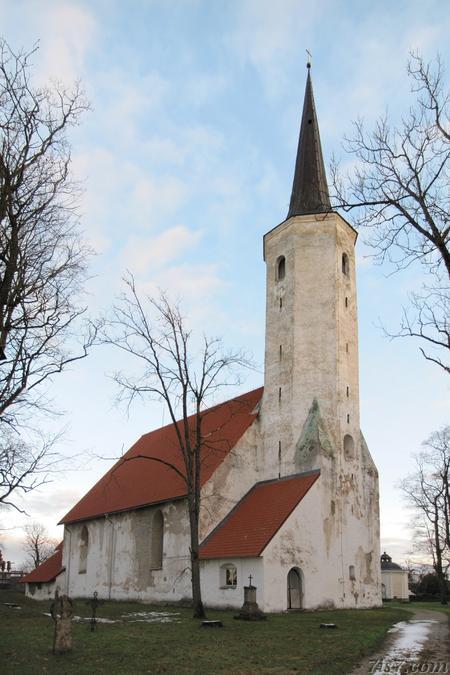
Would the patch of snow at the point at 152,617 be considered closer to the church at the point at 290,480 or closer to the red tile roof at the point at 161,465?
the church at the point at 290,480

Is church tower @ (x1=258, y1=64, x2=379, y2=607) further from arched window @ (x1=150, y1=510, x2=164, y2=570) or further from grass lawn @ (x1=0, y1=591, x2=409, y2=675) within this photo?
grass lawn @ (x1=0, y1=591, x2=409, y2=675)

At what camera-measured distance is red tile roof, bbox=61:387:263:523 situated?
88.9 ft

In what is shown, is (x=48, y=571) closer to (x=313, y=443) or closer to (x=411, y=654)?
(x=313, y=443)

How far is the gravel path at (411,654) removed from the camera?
9.93m

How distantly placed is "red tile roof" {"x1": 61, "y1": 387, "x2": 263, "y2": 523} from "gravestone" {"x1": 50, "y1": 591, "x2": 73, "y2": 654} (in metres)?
11.0

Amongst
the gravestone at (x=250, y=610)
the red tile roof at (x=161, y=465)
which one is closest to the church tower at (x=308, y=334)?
the red tile roof at (x=161, y=465)

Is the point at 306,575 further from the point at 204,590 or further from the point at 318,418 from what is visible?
the point at 318,418

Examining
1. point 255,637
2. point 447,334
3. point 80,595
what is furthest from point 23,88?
point 80,595

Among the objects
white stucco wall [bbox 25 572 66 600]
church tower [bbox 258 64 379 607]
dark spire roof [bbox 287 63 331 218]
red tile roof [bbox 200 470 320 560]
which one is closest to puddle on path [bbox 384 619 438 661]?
church tower [bbox 258 64 379 607]

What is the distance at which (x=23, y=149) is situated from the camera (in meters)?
12.4

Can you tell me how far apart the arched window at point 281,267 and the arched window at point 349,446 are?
26.2 feet

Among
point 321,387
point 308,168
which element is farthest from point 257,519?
point 308,168

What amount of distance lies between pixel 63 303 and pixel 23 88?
4.54m

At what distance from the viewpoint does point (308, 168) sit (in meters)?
30.4
